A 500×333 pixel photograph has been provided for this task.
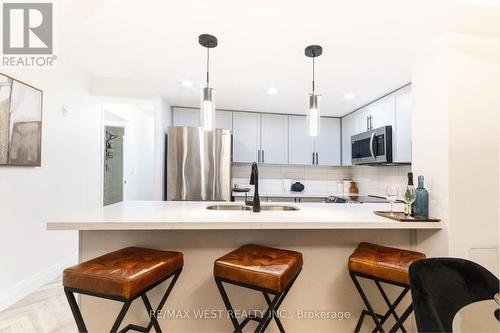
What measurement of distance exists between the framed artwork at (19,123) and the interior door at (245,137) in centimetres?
232

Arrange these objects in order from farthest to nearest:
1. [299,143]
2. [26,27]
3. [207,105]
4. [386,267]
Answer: [299,143], [26,27], [207,105], [386,267]

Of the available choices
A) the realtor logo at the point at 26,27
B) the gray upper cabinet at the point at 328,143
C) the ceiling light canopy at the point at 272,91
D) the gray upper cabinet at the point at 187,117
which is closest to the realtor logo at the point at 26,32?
the realtor logo at the point at 26,27

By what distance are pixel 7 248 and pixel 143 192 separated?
10.6ft

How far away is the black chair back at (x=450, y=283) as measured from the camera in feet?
2.91

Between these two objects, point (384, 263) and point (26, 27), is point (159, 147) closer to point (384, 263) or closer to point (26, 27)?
point (26, 27)

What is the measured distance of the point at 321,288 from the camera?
1608 millimetres

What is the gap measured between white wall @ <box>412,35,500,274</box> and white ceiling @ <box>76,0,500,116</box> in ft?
0.58

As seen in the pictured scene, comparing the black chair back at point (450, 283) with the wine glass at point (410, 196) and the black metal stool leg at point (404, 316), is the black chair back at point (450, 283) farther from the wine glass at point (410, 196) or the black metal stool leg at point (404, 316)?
the wine glass at point (410, 196)

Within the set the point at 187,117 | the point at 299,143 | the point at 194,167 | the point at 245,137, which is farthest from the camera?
the point at 299,143

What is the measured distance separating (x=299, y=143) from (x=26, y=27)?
11.0ft

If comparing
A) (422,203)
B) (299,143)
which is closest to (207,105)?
(422,203)

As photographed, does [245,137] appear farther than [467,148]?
Yes

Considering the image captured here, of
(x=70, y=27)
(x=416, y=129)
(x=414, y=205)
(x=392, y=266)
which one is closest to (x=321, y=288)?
(x=392, y=266)

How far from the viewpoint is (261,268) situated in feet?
3.91
